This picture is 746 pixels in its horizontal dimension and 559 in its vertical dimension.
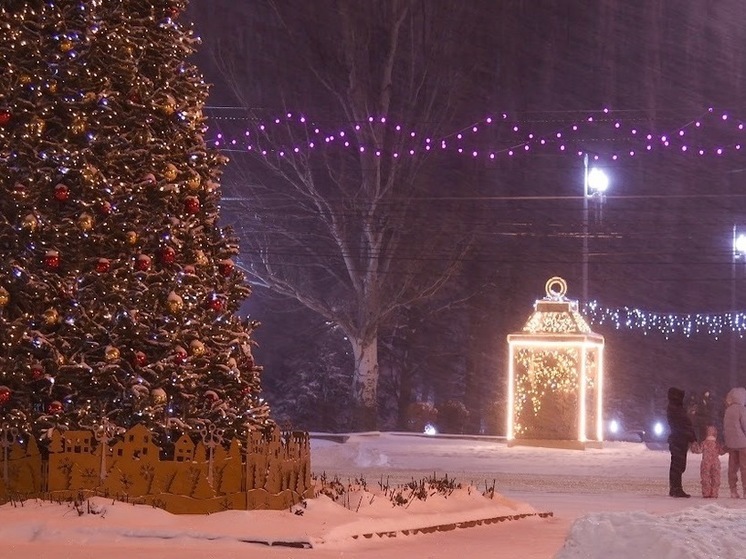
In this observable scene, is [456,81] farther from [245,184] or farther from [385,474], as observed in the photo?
[385,474]

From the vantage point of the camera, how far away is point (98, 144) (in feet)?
39.4

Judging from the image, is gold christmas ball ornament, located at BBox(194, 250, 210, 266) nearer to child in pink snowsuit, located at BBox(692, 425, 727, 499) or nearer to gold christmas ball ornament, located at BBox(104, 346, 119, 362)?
gold christmas ball ornament, located at BBox(104, 346, 119, 362)

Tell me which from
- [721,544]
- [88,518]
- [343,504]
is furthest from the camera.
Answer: [343,504]

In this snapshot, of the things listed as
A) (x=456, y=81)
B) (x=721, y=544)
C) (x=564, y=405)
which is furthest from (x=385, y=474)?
(x=456, y=81)

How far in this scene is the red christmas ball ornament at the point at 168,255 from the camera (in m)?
12.1

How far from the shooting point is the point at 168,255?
39.6ft

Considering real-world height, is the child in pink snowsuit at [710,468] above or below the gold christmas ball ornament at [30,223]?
below

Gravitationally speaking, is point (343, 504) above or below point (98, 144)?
below

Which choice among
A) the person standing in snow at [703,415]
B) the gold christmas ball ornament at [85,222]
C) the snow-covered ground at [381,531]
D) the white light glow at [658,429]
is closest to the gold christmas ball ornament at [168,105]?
the gold christmas ball ornament at [85,222]

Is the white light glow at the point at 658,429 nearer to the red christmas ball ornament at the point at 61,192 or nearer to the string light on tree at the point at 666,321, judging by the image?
the string light on tree at the point at 666,321

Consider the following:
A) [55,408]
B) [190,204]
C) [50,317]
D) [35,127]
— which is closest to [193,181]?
[190,204]

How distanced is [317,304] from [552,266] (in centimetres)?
1326

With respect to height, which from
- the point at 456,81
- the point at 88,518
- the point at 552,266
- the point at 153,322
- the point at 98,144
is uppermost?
the point at 456,81

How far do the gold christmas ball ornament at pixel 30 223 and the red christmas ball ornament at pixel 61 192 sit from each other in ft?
1.08
